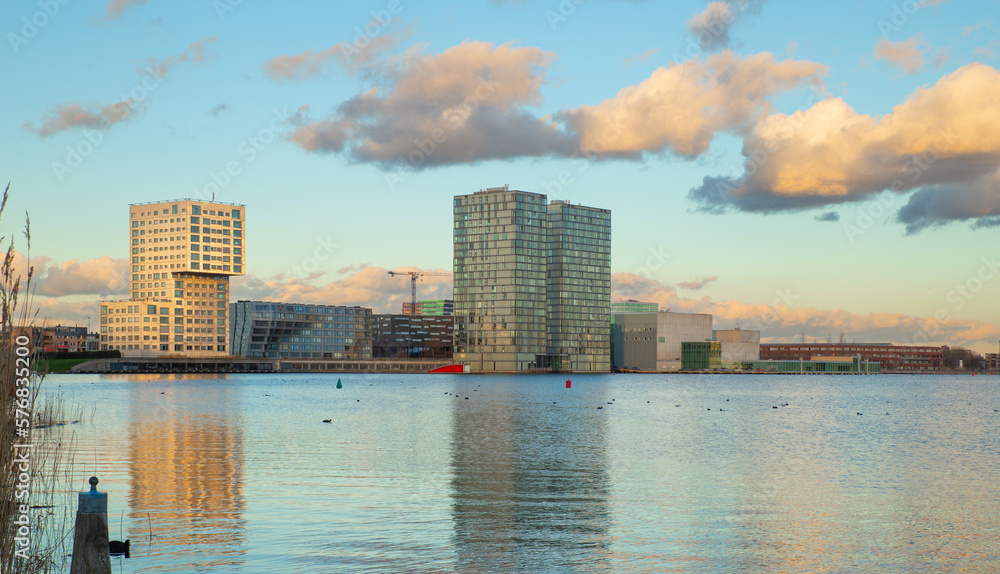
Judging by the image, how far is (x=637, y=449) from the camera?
53562 mm

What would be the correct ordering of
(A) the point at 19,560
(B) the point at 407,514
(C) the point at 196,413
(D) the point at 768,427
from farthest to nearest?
(C) the point at 196,413 → (D) the point at 768,427 → (B) the point at 407,514 → (A) the point at 19,560

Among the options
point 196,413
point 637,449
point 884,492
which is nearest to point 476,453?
point 637,449

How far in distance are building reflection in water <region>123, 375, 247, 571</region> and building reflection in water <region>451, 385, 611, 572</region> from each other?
6671 mm

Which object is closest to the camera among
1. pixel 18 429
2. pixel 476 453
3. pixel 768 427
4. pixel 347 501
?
pixel 18 429

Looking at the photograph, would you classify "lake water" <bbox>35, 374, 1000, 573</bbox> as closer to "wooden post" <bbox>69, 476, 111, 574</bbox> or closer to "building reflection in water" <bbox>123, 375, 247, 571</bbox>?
"building reflection in water" <bbox>123, 375, 247, 571</bbox>

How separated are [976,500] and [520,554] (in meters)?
21.3

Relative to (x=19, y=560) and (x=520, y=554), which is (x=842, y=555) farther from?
(x=19, y=560)

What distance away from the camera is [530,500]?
31.9 metres

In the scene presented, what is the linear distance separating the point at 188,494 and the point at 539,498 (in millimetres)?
13087

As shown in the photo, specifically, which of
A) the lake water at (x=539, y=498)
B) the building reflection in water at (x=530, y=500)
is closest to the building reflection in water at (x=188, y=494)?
the lake water at (x=539, y=498)

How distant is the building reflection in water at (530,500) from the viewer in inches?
894

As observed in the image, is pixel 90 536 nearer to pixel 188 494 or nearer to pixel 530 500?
pixel 188 494

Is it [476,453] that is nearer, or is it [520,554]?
[520,554]

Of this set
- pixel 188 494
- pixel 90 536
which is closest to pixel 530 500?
pixel 188 494
